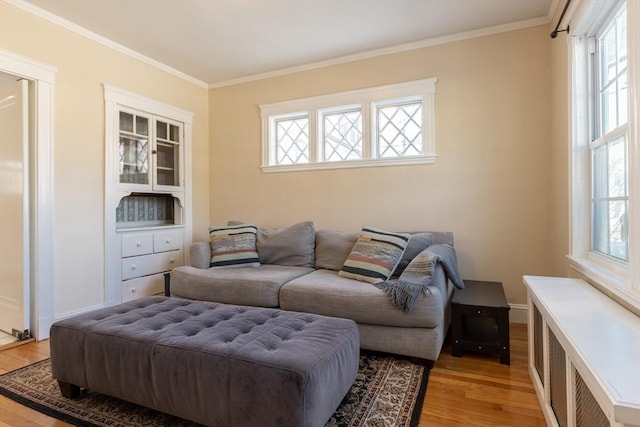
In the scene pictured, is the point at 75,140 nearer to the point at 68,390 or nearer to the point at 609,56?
the point at 68,390

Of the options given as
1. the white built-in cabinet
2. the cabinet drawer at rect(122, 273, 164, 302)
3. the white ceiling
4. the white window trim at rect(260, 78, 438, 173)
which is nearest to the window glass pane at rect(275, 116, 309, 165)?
the white window trim at rect(260, 78, 438, 173)

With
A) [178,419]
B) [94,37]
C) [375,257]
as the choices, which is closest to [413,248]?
[375,257]

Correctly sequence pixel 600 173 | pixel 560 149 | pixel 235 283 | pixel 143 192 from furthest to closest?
pixel 143 192
pixel 235 283
pixel 560 149
pixel 600 173

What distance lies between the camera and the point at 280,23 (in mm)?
2824

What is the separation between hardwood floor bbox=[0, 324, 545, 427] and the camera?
158cm

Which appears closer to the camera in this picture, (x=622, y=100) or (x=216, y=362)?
(x=216, y=362)

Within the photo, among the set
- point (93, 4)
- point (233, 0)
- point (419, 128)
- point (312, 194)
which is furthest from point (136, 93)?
point (419, 128)

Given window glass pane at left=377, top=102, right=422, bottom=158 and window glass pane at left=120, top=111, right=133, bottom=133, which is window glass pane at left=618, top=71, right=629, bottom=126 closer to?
window glass pane at left=377, top=102, right=422, bottom=158

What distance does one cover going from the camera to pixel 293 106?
12.2 ft

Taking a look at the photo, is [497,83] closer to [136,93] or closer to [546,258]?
[546,258]

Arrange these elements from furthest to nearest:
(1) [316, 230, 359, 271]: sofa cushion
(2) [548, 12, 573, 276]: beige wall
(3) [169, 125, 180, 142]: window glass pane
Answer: (3) [169, 125, 180, 142]: window glass pane → (1) [316, 230, 359, 271]: sofa cushion → (2) [548, 12, 573, 276]: beige wall

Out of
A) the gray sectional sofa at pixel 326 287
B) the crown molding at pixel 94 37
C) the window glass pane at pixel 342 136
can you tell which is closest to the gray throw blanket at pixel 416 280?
the gray sectional sofa at pixel 326 287

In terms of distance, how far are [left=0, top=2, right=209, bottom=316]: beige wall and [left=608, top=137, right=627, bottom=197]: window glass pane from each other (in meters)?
3.75

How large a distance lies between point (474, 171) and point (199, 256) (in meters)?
2.57
